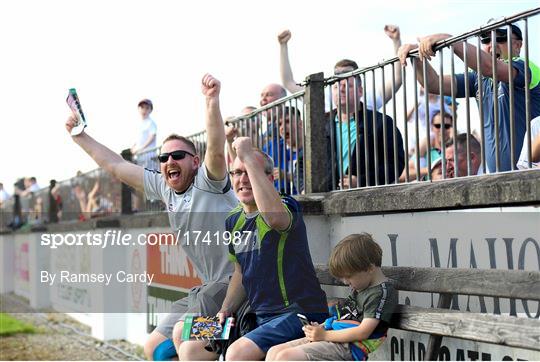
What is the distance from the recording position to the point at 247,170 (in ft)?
17.2

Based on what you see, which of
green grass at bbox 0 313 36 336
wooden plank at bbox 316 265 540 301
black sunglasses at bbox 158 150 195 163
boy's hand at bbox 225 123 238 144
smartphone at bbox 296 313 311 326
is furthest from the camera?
green grass at bbox 0 313 36 336

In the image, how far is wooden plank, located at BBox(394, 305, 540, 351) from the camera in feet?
13.5

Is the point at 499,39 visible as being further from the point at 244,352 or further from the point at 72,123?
the point at 72,123

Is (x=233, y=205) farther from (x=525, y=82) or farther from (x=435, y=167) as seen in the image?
(x=525, y=82)

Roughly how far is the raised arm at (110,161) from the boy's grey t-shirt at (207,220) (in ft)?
2.46

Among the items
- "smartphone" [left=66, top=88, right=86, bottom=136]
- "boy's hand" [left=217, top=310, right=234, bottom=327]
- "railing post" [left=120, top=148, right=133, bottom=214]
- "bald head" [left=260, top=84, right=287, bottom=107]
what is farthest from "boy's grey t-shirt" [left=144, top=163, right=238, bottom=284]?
"railing post" [left=120, top=148, right=133, bottom=214]

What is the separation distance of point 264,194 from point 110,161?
2203 mm

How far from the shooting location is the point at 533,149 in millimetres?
5074

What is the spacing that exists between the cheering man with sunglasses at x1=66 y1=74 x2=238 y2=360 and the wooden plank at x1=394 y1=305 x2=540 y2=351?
1.44 metres

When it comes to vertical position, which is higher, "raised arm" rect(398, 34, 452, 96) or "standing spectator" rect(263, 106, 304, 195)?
"raised arm" rect(398, 34, 452, 96)

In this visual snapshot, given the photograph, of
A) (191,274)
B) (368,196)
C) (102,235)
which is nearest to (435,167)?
(368,196)

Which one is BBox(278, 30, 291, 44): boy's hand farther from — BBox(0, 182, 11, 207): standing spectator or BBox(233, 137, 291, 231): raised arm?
BBox(0, 182, 11, 207): standing spectator

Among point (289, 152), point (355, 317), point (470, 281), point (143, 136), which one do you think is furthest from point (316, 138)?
point (143, 136)

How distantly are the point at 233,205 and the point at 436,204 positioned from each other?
1.42 metres
